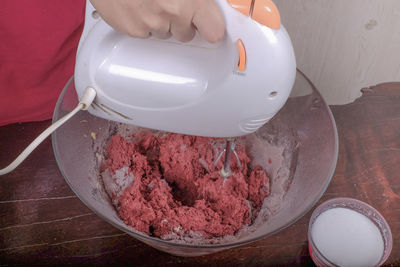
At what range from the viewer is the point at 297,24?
3.41 feet

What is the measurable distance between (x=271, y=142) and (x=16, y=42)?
1.99 feet

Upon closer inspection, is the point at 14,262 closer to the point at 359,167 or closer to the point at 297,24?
the point at 359,167

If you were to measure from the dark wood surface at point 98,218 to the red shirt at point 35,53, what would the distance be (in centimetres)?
14

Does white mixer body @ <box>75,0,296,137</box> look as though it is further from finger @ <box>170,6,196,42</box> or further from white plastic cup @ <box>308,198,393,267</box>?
white plastic cup @ <box>308,198,393,267</box>

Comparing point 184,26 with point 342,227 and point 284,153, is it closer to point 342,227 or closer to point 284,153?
point 284,153

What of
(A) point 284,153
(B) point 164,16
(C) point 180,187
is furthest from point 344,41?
(B) point 164,16

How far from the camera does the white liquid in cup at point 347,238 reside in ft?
2.19

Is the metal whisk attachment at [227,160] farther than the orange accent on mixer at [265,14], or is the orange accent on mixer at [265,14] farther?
the metal whisk attachment at [227,160]

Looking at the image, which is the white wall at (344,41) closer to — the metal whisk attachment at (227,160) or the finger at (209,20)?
the metal whisk attachment at (227,160)

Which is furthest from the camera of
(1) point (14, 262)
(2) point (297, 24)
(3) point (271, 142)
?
(2) point (297, 24)

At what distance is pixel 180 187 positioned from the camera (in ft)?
2.46

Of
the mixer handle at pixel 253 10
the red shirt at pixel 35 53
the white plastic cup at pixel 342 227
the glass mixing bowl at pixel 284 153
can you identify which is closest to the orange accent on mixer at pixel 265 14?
the mixer handle at pixel 253 10

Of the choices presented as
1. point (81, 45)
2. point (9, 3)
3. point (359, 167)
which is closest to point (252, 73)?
point (81, 45)

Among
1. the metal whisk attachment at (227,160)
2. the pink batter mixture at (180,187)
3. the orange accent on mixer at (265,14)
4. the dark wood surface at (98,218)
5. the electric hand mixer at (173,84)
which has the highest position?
the orange accent on mixer at (265,14)
